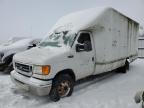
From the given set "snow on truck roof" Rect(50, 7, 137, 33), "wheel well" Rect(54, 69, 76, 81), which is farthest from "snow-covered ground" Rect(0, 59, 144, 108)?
"snow on truck roof" Rect(50, 7, 137, 33)

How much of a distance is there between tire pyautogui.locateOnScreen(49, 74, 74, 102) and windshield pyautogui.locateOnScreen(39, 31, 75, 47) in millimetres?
1039

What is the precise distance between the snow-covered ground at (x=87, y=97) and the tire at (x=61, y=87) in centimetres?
15

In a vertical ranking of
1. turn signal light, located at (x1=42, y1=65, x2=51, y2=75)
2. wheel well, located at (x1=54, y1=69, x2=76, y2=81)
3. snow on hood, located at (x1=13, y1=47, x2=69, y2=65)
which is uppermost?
snow on hood, located at (x1=13, y1=47, x2=69, y2=65)

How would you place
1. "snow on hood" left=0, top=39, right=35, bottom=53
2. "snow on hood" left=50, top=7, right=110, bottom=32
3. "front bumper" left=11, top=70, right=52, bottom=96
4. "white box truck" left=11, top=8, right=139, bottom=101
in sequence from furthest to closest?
1. "snow on hood" left=0, top=39, right=35, bottom=53
2. "snow on hood" left=50, top=7, right=110, bottom=32
3. "white box truck" left=11, top=8, right=139, bottom=101
4. "front bumper" left=11, top=70, right=52, bottom=96

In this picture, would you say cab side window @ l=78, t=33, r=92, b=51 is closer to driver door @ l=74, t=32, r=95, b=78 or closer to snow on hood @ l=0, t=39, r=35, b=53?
driver door @ l=74, t=32, r=95, b=78

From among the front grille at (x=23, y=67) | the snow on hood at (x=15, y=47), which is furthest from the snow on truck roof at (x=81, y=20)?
the snow on hood at (x=15, y=47)

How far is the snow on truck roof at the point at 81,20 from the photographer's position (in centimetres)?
571

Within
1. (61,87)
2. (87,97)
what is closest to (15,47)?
(61,87)

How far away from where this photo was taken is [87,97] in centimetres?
520

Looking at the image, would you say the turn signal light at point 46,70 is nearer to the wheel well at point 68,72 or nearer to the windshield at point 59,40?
the wheel well at point 68,72

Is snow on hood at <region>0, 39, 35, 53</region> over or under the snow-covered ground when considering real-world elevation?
over

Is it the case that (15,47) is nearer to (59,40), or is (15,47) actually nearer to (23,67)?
(59,40)

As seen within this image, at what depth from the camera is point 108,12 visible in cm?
664

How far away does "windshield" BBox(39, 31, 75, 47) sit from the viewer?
5.33 m
